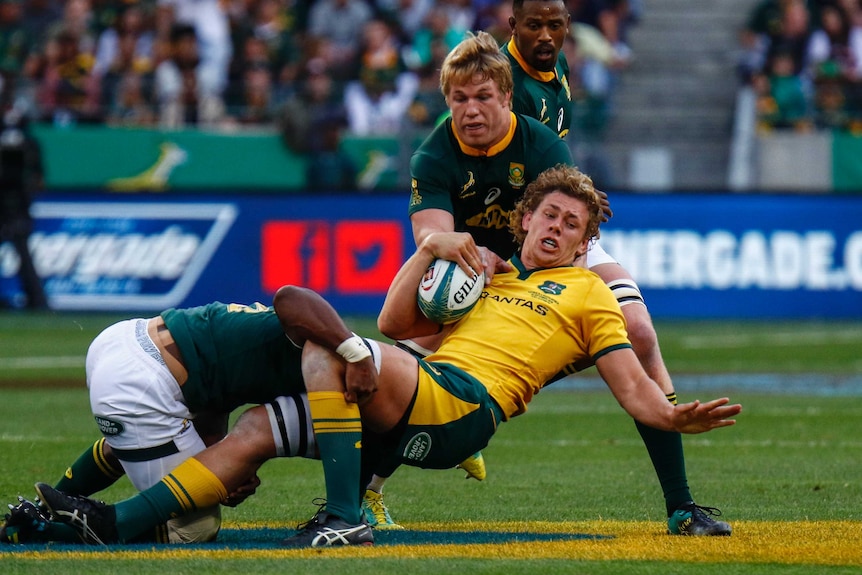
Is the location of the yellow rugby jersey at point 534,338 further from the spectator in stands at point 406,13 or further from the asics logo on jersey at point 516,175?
the spectator in stands at point 406,13

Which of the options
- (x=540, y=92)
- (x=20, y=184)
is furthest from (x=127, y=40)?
(x=540, y=92)

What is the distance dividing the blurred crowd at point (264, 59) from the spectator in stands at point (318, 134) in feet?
0.06

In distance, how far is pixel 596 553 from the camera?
5574 mm

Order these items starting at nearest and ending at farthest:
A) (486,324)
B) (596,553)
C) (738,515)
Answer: (596,553) < (486,324) < (738,515)

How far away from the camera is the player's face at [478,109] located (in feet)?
21.2

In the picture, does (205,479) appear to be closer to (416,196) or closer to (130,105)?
(416,196)

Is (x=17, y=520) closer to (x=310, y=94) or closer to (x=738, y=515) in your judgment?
(x=738, y=515)

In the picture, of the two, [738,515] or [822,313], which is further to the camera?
[822,313]

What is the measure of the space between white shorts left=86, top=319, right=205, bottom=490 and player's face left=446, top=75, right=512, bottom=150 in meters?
1.66

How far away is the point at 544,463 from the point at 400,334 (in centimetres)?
303

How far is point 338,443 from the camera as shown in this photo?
18.5ft

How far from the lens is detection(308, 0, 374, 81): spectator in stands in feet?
72.5

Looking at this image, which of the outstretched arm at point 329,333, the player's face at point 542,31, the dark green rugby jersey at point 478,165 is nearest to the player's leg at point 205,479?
the outstretched arm at point 329,333

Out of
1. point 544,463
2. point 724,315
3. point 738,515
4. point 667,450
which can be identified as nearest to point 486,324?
point 667,450
